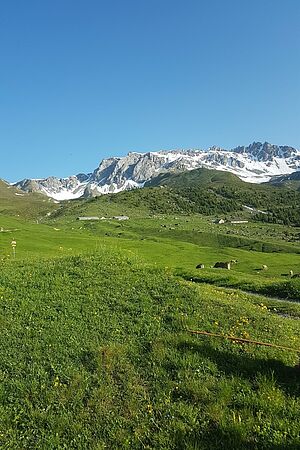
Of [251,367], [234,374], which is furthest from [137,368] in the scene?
[251,367]

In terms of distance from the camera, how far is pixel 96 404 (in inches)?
495

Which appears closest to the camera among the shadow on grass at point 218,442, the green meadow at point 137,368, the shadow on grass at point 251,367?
the shadow on grass at point 218,442

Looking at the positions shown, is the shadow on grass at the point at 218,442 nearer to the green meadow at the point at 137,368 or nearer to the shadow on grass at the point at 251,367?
the green meadow at the point at 137,368

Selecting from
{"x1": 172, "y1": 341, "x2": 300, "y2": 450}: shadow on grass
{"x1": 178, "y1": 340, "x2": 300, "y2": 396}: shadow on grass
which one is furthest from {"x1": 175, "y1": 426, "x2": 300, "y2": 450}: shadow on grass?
{"x1": 178, "y1": 340, "x2": 300, "y2": 396}: shadow on grass

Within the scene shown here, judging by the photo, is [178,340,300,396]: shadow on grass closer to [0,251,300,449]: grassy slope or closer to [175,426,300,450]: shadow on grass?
[0,251,300,449]: grassy slope

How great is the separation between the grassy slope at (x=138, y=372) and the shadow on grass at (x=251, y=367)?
0.04 metres

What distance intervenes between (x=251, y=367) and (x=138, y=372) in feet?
12.5

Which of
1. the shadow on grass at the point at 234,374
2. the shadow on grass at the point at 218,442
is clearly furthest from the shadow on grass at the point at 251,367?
the shadow on grass at the point at 218,442

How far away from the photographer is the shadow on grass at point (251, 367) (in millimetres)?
13125

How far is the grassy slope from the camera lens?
1153cm

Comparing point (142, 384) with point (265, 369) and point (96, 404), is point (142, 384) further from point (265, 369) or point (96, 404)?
point (265, 369)

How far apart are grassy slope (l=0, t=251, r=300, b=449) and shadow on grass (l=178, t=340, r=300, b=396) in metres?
0.04

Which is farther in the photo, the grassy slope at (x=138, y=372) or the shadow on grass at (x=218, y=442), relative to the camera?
the grassy slope at (x=138, y=372)

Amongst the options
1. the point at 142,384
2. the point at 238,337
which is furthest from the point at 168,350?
the point at 238,337
